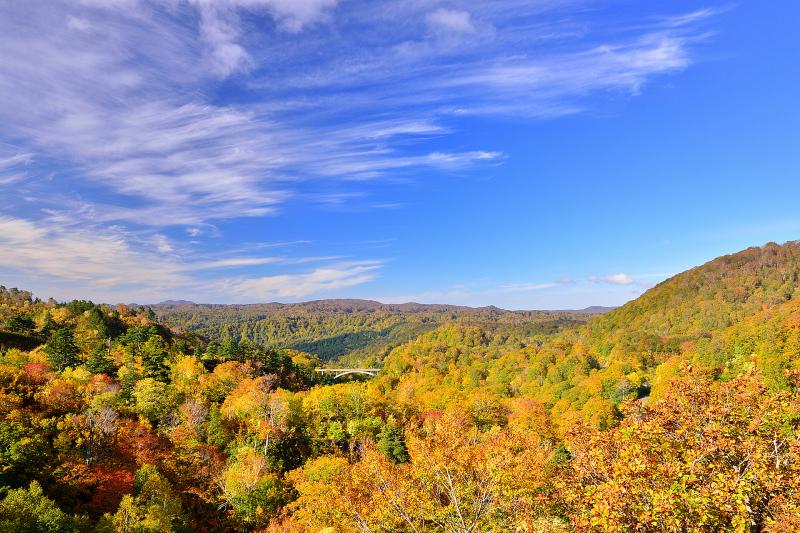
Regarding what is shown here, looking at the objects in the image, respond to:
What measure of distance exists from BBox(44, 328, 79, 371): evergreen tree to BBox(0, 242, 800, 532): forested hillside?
15.1 inches

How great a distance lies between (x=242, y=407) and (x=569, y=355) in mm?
115900

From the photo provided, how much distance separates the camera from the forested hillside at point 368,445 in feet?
39.1

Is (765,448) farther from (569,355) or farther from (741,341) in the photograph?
(569,355)

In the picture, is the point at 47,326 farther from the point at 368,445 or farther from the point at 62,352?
the point at 368,445

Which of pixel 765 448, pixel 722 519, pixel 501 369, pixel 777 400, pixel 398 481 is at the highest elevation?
pixel 777 400

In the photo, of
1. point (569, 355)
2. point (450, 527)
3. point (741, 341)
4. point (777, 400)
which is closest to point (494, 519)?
point (450, 527)

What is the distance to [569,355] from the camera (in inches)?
5763

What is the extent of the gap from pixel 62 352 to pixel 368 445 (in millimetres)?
52773

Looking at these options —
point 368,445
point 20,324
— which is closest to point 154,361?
point 20,324

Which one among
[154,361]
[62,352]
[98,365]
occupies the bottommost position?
[154,361]

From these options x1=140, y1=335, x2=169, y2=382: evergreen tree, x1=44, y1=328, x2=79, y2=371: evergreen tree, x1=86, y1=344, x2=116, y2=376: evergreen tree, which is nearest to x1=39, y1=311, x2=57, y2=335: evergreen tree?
x1=44, y1=328, x2=79, y2=371: evergreen tree

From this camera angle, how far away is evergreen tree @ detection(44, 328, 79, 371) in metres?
68.9

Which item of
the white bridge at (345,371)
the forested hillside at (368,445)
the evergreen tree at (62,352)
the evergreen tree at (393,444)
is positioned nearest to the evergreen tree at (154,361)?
the forested hillside at (368,445)

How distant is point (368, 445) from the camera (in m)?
56.6
